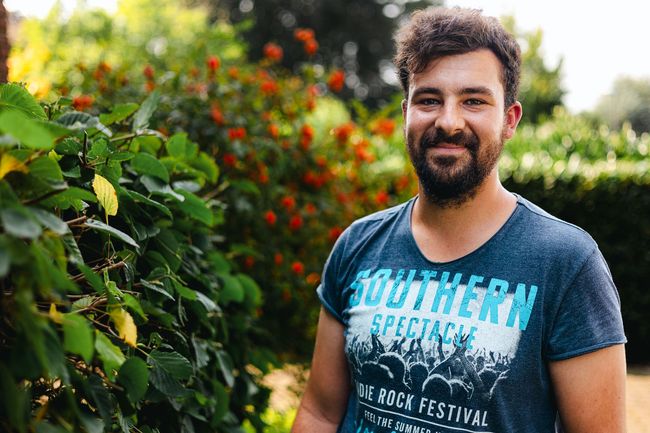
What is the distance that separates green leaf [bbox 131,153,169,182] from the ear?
986 mm

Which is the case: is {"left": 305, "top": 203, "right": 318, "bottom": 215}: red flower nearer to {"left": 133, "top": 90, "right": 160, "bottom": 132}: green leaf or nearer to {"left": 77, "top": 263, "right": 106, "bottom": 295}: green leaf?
{"left": 133, "top": 90, "right": 160, "bottom": 132}: green leaf

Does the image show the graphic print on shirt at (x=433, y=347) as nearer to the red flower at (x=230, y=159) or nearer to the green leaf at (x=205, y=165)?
the green leaf at (x=205, y=165)

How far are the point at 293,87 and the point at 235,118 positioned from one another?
29.3 inches

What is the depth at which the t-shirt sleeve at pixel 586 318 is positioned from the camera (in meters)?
1.58

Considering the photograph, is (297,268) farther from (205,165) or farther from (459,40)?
(459,40)

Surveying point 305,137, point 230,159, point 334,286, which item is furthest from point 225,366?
→ point 305,137

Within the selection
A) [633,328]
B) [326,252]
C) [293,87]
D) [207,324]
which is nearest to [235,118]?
[293,87]

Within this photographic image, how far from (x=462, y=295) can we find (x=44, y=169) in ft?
3.61

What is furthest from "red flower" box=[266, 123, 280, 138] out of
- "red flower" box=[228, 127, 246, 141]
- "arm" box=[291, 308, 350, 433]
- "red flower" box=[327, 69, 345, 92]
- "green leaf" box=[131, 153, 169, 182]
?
"green leaf" box=[131, 153, 169, 182]

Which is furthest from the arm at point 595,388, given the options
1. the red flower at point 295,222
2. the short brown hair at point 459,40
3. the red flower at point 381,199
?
the red flower at point 381,199

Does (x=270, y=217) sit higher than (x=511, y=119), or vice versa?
(x=511, y=119)

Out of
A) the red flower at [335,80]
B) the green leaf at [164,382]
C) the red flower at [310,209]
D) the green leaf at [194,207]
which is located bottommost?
the green leaf at [164,382]

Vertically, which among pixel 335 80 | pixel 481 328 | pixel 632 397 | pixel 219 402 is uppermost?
pixel 335 80

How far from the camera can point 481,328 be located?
5.53ft
